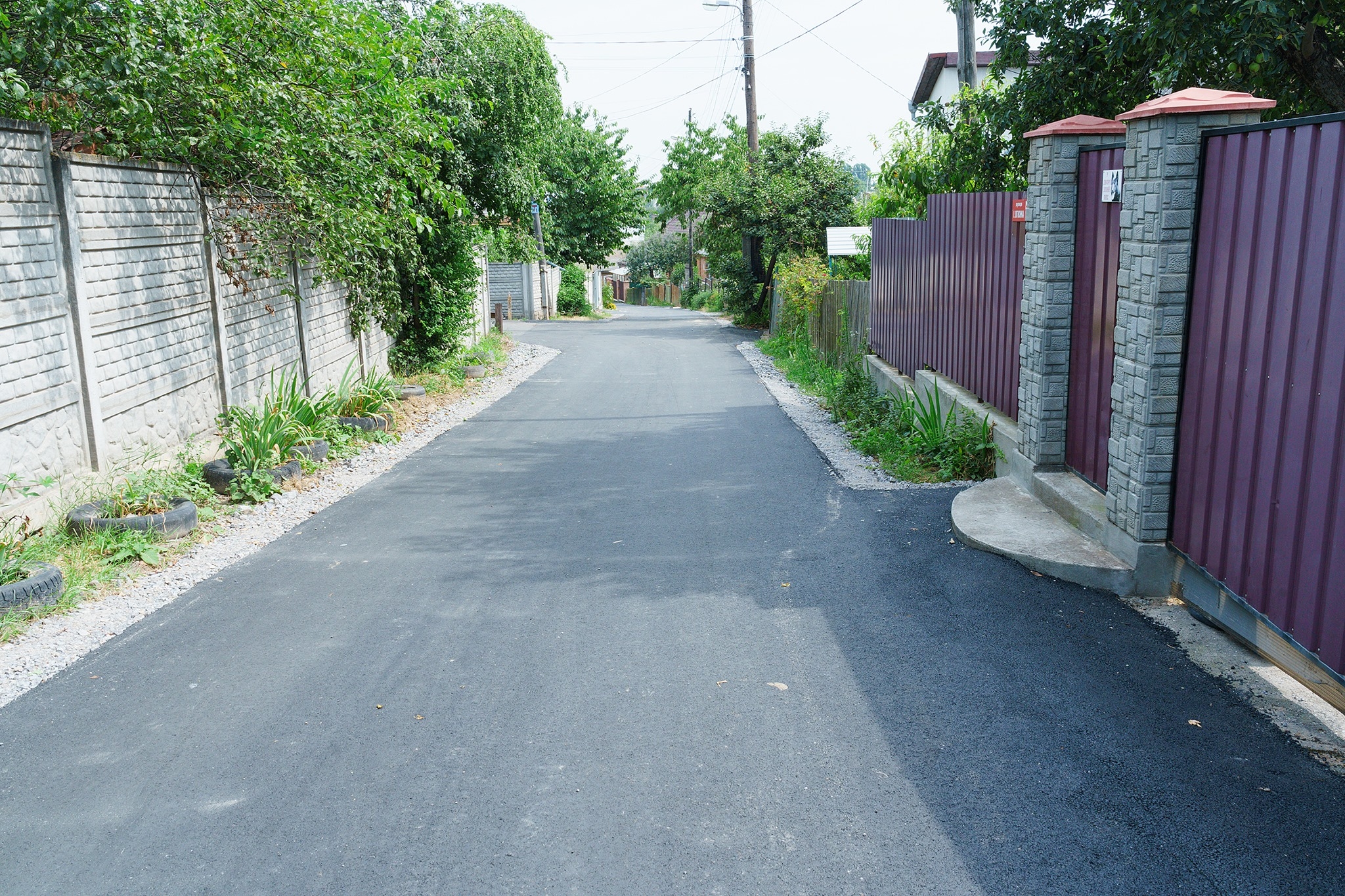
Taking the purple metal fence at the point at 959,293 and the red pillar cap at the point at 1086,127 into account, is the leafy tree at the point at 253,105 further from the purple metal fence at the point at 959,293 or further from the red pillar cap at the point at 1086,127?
the red pillar cap at the point at 1086,127

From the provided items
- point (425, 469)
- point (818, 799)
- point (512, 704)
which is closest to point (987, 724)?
point (818, 799)

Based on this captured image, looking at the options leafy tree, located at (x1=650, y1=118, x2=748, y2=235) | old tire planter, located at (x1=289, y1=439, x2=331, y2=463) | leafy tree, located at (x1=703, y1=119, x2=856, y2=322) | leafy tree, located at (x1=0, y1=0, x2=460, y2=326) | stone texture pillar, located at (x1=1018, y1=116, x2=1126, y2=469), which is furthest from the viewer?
leafy tree, located at (x1=650, y1=118, x2=748, y2=235)

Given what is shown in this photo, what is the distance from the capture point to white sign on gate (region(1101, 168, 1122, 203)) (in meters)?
5.71

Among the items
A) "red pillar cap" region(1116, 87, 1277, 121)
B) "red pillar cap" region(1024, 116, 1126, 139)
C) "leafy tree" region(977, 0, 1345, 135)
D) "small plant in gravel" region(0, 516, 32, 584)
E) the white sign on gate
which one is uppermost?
"leafy tree" region(977, 0, 1345, 135)

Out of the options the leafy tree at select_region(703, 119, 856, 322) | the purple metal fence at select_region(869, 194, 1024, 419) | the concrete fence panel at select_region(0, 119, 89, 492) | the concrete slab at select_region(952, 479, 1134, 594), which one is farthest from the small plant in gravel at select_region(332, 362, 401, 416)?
the leafy tree at select_region(703, 119, 856, 322)

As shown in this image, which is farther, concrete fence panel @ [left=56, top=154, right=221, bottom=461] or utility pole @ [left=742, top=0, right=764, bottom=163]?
utility pole @ [left=742, top=0, right=764, bottom=163]

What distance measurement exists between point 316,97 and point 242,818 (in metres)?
6.83

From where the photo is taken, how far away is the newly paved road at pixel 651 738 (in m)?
3.15

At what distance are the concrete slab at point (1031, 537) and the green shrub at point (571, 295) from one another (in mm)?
31399

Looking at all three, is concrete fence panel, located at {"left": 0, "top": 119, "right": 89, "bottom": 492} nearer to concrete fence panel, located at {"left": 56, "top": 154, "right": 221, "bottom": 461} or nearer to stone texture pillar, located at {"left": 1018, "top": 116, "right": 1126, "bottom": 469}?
concrete fence panel, located at {"left": 56, "top": 154, "right": 221, "bottom": 461}

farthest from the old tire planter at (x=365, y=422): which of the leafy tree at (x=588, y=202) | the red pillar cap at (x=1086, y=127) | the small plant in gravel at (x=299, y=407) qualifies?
the leafy tree at (x=588, y=202)

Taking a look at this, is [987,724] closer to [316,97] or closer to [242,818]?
[242,818]

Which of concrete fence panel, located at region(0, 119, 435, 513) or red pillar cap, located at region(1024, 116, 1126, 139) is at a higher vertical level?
red pillar cap, located at region(1024, 116, 1126, 139)

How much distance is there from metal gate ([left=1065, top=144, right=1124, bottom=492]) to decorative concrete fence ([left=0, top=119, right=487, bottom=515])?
6523 mm
